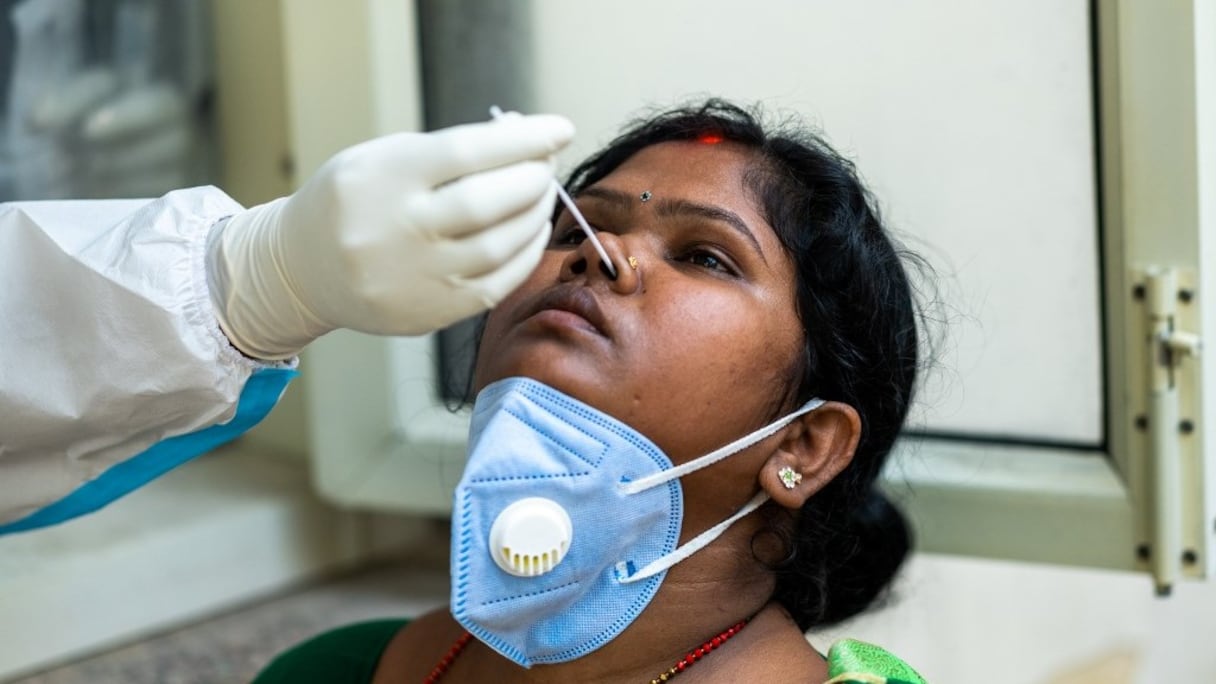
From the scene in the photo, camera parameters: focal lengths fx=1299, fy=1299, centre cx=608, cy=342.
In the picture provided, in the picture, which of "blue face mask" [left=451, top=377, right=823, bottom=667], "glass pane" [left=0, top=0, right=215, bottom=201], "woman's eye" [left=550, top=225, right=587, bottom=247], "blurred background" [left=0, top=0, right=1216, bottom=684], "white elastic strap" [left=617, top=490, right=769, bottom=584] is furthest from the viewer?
"glass pane" [left=0, top=0, right=215, bottom=201]

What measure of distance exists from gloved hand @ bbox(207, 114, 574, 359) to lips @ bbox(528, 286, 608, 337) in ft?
0.40

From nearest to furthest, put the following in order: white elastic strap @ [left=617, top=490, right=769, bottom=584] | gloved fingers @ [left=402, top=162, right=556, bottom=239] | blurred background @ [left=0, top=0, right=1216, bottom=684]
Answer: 1. gloved fingers @ [left=402, top=162, right=556, bottom=239]
2. white elastic strap @ [left=617, top=490, right=769, bottom=584]
3. blurred background @ [left=0, top=0, right=1216, bottom=684]

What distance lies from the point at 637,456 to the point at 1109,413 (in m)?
0.72

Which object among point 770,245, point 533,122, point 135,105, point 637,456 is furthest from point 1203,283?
point 135,105

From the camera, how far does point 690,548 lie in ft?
4.12

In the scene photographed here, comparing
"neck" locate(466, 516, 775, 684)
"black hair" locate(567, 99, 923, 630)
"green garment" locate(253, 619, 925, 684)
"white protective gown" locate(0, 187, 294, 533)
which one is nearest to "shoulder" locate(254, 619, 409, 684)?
"green garment" locate(253, 619, 925, 684)

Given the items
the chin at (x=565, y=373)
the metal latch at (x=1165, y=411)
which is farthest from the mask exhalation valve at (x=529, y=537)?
the metal latch at (x=1165, y=411)

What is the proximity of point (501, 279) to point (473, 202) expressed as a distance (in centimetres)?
8

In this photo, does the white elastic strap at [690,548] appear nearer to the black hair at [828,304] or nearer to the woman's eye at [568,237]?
the black hair at [828,304]

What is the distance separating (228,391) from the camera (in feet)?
3.99

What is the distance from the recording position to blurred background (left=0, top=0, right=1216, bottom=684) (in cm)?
151

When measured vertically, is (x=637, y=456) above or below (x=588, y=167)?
below

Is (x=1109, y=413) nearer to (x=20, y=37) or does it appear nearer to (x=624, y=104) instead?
(x=624, y=104)

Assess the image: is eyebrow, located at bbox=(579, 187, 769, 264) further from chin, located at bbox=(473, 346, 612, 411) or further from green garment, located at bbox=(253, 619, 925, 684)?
green garment, located at bbox=(253, 619, 925, 684)
